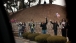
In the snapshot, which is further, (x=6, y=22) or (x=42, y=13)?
(x=42, y=13)

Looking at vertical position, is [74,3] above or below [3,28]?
above

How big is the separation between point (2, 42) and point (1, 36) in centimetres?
9

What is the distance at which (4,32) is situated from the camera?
5.70 feet

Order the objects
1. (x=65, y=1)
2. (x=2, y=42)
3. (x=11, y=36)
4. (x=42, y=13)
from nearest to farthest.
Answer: (x=65, y=1), (x=2, y=42), (x=11, y=36), (x=42, y=13)

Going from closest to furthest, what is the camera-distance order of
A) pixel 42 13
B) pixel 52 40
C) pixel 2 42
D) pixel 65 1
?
pixel 65 1 → pixel 2 42 → pixel 52 40 → pixel 42 13

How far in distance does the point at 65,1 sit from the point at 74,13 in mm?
63

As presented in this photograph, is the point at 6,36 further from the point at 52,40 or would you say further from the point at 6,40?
the point at 52,40

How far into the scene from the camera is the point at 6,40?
169cm

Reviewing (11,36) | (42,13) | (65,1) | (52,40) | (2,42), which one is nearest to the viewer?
(65,1)

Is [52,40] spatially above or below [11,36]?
below

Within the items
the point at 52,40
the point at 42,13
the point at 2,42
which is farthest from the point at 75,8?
the point at 42,13

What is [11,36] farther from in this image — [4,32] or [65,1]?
[65,1]

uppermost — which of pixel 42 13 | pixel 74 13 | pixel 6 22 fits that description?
pixel 74 13

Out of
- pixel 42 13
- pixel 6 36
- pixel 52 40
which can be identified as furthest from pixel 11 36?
pixel 42 13
